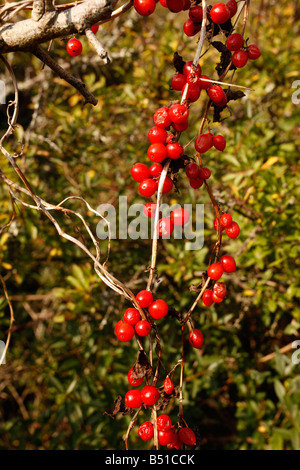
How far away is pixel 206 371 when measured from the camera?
186cm

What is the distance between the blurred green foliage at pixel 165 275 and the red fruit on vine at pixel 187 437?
83 cm

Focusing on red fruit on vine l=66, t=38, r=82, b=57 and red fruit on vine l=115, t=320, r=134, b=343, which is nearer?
red fruit on vine l=115, t=320, r=134, b=343

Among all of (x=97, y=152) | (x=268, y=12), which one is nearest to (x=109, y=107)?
(x=97, y=152)

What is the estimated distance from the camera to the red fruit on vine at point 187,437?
0.84 meters

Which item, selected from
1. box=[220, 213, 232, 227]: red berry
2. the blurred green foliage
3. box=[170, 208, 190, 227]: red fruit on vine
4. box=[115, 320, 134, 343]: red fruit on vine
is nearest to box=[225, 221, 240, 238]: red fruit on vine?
box=[220, 213, 232, 227]: red berry

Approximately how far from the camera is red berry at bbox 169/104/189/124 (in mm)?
779

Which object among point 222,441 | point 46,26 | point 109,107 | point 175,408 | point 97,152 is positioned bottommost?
point 222,441

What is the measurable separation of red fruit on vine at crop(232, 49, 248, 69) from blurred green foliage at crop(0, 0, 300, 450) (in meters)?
0.66

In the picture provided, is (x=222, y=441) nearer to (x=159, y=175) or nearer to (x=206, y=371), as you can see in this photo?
(x=206, y=371)

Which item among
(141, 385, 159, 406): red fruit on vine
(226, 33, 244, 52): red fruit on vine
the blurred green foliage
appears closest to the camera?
(141, 385, 159, 406): red fruit on vine

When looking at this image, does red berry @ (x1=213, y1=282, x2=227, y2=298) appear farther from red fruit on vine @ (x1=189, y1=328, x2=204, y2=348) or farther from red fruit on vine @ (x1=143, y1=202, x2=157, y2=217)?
red fruit on vine @ (x1=143, y1=202, x2=157, y2=217)

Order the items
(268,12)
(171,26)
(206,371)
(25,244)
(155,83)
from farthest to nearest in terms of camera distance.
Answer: (268,12) < (171,26) < (155,83) < (25,244) < (206,371)
